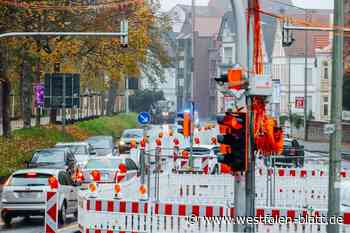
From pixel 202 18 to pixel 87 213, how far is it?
124 metres

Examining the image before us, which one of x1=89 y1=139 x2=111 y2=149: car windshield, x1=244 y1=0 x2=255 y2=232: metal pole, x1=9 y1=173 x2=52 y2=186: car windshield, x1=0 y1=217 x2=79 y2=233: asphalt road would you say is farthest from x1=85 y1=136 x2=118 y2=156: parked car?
x1=244 y1=0 x2=255 y2=232: metal pole

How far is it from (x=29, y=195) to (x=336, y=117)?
1059 cm

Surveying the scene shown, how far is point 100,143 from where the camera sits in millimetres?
51875

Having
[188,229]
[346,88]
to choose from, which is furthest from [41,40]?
[188,229]

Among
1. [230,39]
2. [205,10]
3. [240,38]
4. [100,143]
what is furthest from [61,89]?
[205,10]

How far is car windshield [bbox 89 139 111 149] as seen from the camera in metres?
51.0

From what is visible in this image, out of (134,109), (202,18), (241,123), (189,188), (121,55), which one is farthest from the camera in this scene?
(202,18)

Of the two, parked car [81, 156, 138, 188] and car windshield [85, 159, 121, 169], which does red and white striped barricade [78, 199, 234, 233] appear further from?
car windshield [85, 159, 121, 169]

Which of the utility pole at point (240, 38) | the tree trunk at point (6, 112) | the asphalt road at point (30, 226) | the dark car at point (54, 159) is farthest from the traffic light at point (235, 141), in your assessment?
the tree trunk at point (6, 112)

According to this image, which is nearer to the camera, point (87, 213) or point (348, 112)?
point (87, 213)

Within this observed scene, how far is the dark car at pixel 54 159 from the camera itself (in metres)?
34.1

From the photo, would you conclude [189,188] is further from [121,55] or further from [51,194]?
[121,55]

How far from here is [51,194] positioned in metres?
19.2

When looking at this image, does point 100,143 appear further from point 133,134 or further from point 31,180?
point 31,180
